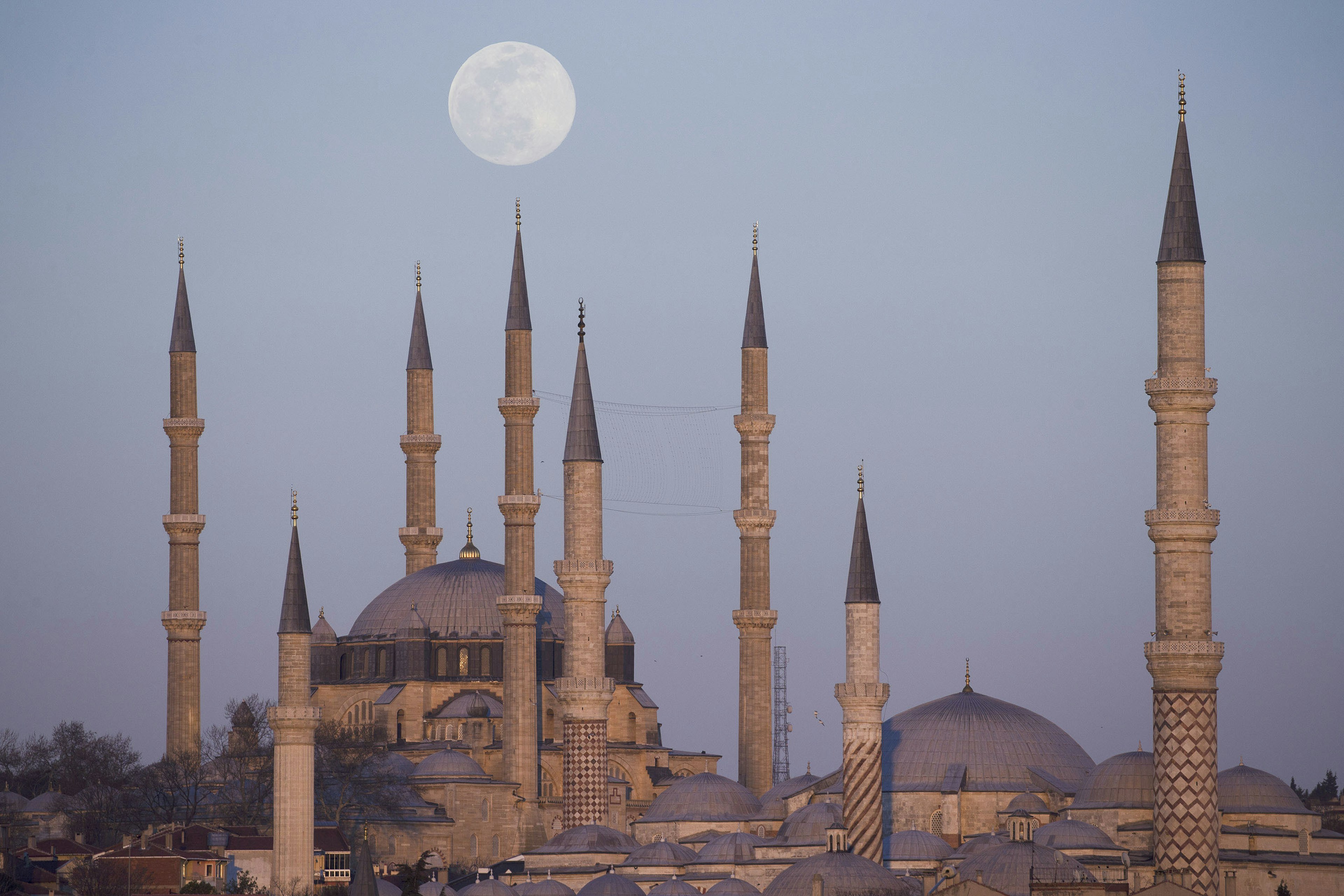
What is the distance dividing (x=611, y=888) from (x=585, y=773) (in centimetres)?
618

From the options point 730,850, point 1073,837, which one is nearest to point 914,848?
point 1073,837

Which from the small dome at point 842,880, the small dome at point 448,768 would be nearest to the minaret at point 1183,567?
the small dome at point 842,880

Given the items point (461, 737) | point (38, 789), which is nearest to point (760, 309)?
point (461, 737)

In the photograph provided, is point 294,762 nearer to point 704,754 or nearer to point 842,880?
point 842,880

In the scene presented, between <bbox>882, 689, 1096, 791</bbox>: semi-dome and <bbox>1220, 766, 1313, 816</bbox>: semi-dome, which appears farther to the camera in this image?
<bbox>882, 689, 1096, 791</bbox>: semi-dome

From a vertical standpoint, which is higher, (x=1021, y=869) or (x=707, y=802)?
(x=707, y=802)

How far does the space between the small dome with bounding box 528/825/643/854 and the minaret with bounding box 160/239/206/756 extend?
10.6 meters

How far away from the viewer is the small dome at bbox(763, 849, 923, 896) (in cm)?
4397

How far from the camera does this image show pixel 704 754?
6544 centimetres

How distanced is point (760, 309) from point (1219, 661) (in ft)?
61.9

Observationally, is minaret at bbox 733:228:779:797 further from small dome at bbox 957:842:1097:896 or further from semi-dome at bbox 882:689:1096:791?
small dome at bbox 957:842:1097:896

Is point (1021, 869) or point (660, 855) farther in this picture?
point (660, 855)

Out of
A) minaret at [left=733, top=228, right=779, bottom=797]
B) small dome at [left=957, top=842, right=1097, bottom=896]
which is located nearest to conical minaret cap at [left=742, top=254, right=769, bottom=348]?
minaret at [left=733, top=228, right=779, bottom=797]

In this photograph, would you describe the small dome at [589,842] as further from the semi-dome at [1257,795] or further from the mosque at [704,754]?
the semi-dome at [1257,795]
